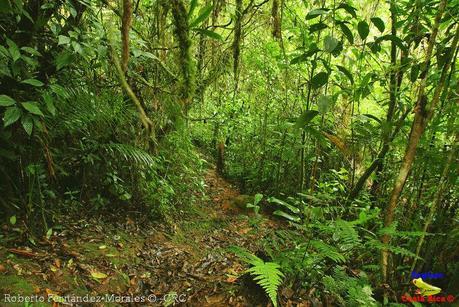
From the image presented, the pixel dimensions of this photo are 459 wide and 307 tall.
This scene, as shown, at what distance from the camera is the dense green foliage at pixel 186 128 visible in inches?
82.0

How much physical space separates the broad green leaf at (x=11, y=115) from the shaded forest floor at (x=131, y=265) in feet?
3.25

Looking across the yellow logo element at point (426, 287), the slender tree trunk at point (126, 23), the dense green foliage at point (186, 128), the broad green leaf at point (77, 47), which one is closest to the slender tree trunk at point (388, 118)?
the dense green foliage at point (186, 128)

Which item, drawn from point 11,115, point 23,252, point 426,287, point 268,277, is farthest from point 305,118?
point 23,252

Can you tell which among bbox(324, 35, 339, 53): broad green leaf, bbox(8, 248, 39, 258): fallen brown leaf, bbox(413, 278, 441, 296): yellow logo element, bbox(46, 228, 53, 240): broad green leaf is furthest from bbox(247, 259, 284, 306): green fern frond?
bbox(46, 228, 53, 240): broad green leaf

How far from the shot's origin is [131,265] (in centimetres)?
299

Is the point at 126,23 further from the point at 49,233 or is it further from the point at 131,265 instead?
the point at 131,265

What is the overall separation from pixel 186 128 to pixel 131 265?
2138 millimetres

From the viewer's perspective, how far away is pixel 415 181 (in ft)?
9.37

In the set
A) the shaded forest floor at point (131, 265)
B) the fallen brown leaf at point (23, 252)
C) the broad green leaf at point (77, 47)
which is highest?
the broad green leaf at point (77, 47)

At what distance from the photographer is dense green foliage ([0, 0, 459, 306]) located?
208 centimetres

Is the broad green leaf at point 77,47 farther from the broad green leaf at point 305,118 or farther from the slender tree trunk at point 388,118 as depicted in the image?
the slender tree trunk at point 388,118

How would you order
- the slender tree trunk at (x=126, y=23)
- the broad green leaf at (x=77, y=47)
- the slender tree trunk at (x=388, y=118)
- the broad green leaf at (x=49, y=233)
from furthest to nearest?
the slender tree trunk at (x=388, y=118)
the broad green leaf at (x=49, y=233)
the broad green leaf at (x=77, y=47)
the slender tree trunk at (x=126, y=23)

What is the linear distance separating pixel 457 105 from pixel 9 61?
3.26 metres

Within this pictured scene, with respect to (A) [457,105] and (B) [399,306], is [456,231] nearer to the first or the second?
(B) [399,306]
